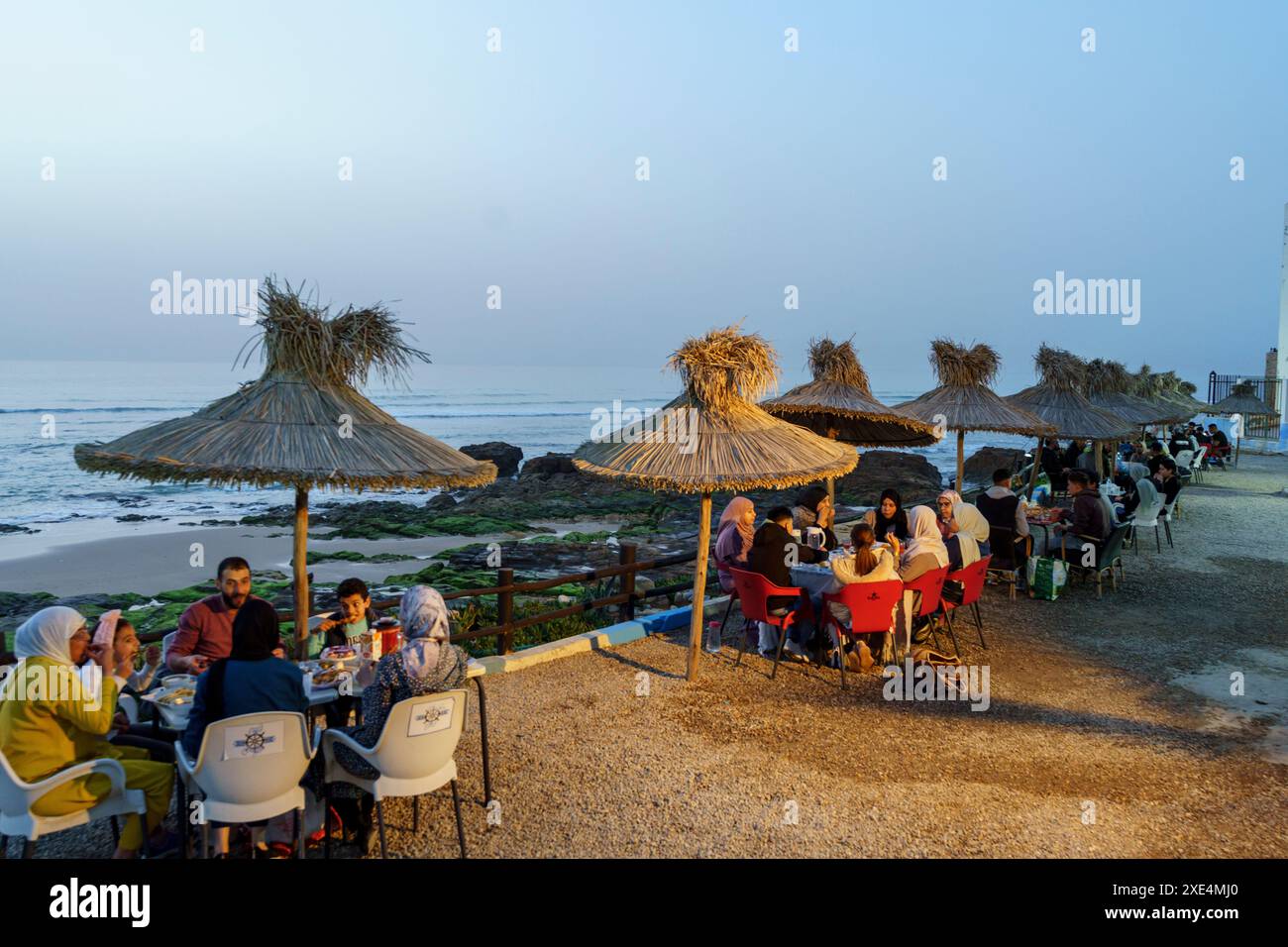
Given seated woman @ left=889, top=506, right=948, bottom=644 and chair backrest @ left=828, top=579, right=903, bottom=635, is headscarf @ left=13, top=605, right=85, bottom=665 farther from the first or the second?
seated woman @ left=889, top=506, right=948, bottom=644

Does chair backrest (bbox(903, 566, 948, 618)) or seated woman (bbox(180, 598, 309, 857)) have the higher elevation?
seated woman (bbox(180, 598, 309, 857))

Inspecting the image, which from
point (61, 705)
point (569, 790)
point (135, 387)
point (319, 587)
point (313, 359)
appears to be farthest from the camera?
point (135, 387)

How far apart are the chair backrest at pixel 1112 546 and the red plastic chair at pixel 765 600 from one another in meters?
4.56

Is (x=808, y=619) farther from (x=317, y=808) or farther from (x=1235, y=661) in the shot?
(x=317, y=808)

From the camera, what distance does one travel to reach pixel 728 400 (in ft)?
22.4

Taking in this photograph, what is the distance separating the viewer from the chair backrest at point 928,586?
7329 mm

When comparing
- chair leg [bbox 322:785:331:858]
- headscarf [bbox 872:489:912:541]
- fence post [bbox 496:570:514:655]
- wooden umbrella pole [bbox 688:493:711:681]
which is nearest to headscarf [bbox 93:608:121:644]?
chair leg [bbox 322:785:331:858]

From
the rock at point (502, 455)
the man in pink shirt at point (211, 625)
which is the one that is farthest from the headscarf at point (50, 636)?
the rock at point (502, 455)

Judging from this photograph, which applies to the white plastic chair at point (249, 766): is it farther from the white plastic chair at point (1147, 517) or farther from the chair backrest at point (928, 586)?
the white plastic chair at point (1147, 517)

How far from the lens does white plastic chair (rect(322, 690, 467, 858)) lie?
3.93 m

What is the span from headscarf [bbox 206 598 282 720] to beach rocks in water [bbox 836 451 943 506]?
2338cm

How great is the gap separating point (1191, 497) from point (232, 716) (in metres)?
20.5

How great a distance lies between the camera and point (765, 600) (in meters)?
7.04
